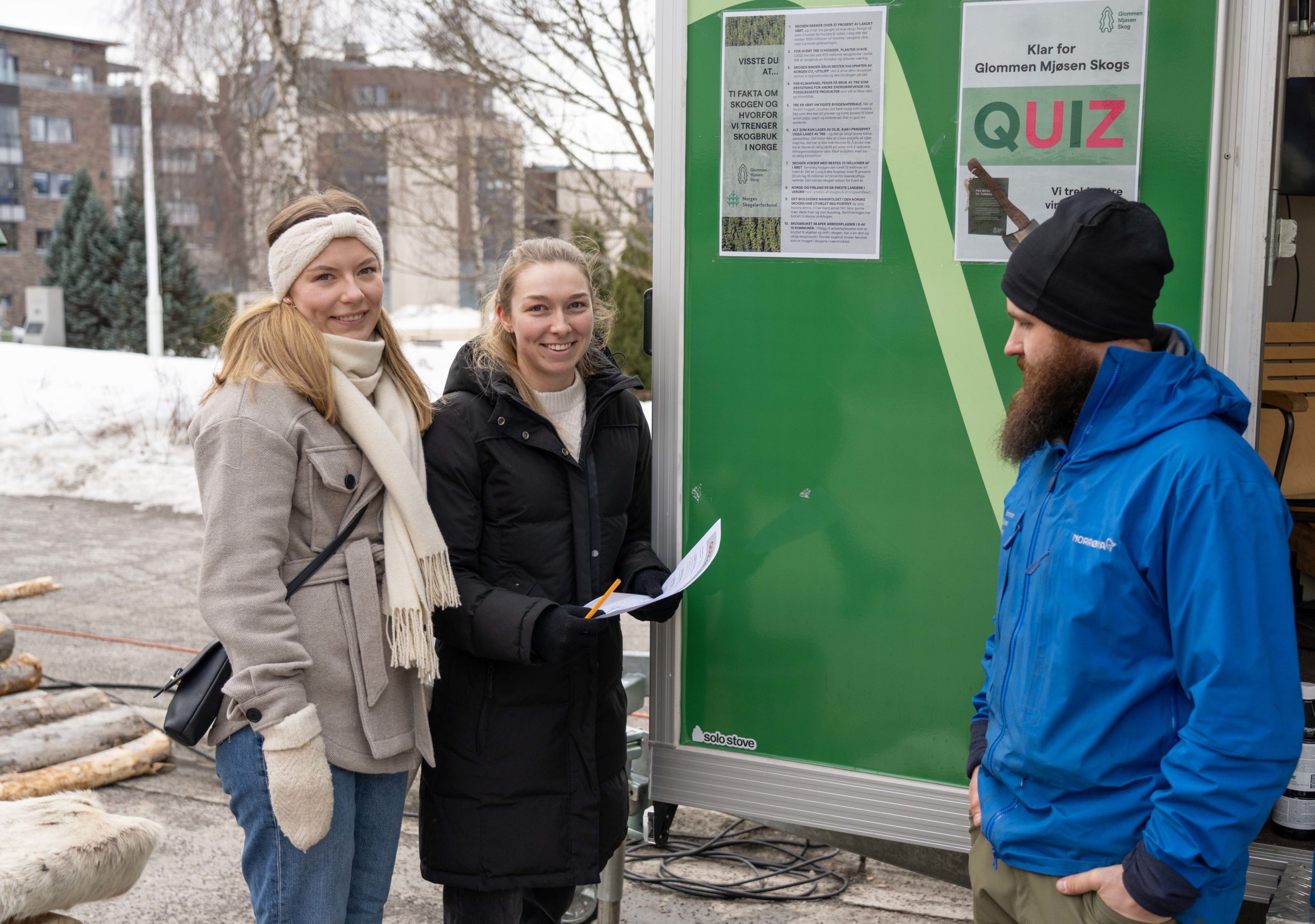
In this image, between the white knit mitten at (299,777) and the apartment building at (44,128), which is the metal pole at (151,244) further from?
the apartment building at (44,128)

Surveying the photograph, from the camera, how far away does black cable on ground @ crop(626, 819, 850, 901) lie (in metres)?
3.88

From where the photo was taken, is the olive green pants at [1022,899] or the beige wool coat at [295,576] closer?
the olive green pants at [1022,899]

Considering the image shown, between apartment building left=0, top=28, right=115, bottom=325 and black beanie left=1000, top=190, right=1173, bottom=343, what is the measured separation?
4294 centimetres

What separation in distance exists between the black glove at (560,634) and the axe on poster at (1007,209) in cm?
127

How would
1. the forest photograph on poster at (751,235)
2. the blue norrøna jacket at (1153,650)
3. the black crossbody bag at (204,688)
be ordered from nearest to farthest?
1. the blue norrøna jacket at (1153,650)
2. the black crossbody bag at (204,688)
3. the forest photograph on poster at (751,235)

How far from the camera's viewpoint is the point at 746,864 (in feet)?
13.5

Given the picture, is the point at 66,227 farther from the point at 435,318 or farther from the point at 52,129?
the point at 52,129

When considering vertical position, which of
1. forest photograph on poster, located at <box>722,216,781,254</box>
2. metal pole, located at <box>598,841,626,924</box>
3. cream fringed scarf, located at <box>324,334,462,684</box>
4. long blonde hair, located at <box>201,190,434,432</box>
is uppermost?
forest photograph on poster, located at <box>722,216,781,254</box>

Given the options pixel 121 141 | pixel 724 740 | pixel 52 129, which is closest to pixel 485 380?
pixel 724 740

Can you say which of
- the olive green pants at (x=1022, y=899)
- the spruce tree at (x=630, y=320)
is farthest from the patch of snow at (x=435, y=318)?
the olive green pants at (x=1022, y=899)

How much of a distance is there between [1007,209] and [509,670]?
1517 mm

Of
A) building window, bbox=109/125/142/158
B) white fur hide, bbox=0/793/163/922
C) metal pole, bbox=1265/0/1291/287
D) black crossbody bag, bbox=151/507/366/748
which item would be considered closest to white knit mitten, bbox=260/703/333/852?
black crossbody bag, bbox=151/507/366/748

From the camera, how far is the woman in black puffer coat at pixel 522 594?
257 cm

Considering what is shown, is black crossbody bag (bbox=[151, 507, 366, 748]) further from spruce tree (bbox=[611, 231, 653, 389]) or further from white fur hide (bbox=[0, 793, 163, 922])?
spruce tree (bbox=[611, 231, 653, 389])
